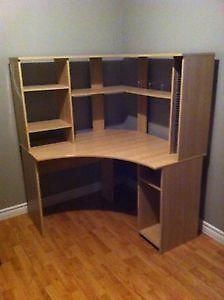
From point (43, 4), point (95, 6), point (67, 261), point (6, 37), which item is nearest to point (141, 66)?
point (95, 6)

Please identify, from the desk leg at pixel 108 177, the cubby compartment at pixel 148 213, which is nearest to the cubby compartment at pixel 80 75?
the desk leg at pixel 108 177

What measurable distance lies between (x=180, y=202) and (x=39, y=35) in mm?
1898

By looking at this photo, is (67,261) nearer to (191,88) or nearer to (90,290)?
(90,290)

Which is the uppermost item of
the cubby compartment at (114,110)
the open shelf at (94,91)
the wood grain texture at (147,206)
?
the open shelf at (94,91)

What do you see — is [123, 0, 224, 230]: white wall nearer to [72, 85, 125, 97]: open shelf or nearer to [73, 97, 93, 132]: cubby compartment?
[72, 85, 125, 97]: open shelf

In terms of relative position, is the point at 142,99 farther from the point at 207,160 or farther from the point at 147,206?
the point at 147,206

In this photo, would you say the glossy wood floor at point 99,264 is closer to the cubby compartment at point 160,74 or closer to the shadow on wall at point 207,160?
the shadow on wall at point 207,160

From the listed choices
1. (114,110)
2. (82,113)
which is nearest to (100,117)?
(82,113)

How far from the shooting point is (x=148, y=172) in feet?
8.00

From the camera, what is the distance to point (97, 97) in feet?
9.75

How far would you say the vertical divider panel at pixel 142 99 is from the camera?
2.80 m

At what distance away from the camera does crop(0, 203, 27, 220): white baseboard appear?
2877 mm

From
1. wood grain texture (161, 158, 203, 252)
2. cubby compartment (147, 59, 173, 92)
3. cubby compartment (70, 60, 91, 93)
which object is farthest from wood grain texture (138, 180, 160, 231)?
cubby compartment (70, 60, 91, 93)

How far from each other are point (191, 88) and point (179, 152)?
18.5 inches
